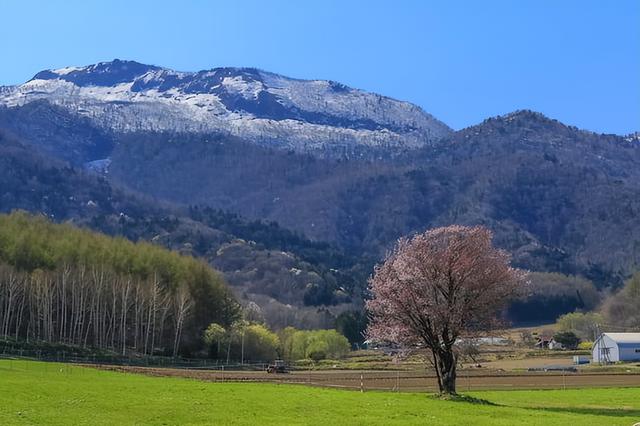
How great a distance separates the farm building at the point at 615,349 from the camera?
158 metres

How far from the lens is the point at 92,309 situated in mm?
138250

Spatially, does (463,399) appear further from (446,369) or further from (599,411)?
(599,411)

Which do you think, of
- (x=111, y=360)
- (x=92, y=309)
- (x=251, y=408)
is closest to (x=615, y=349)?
(x=111, y=360)

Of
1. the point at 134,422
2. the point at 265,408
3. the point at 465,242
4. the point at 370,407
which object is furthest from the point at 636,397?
the point at 134,422

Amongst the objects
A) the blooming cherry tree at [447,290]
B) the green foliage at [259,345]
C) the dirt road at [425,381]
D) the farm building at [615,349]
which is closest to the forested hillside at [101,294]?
the green foliage at [259,345]

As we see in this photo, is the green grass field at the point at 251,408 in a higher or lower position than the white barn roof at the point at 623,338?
lower

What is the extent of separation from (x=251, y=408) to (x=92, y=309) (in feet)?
325

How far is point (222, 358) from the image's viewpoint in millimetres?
147750

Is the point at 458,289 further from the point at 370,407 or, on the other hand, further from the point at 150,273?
the point at 150,273

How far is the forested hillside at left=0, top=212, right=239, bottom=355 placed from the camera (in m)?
138

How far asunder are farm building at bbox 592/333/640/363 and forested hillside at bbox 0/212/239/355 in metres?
73.4

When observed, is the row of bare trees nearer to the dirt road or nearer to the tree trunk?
the dirt road

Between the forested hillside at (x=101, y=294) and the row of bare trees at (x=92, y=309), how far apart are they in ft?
0.58

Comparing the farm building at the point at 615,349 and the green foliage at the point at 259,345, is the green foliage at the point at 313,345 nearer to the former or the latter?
the green foliage at the point at 259,345
